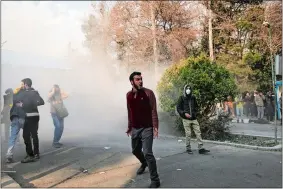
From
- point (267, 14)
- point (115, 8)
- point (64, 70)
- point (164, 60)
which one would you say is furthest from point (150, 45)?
point (64, 70)

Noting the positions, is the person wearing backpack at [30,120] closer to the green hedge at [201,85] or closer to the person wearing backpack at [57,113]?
the person wearing backpack at [57,113]

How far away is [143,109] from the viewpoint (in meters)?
5.15

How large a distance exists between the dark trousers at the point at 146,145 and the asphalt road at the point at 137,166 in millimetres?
295

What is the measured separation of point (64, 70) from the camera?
95.8ft

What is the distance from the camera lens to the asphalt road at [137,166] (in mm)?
5266

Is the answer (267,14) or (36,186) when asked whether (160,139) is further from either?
(267,14)

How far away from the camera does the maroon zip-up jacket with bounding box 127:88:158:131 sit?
514 cm

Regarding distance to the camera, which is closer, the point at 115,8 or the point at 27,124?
the point at 27,124

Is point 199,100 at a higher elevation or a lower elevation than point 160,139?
higher

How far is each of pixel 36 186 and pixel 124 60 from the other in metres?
18.5

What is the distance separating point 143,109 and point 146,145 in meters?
0.53

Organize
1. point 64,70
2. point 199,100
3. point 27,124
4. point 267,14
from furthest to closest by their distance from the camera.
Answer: point 64,70 < point 267,14 < point 199,100 < point 27,124

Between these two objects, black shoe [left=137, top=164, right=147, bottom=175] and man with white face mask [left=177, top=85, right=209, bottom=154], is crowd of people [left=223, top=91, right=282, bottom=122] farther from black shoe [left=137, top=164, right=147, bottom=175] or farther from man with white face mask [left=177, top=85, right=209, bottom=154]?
black shoe [left=137, top=164, right=147, bottom=175]

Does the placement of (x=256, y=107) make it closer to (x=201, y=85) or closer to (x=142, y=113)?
(x=201, y=85)
